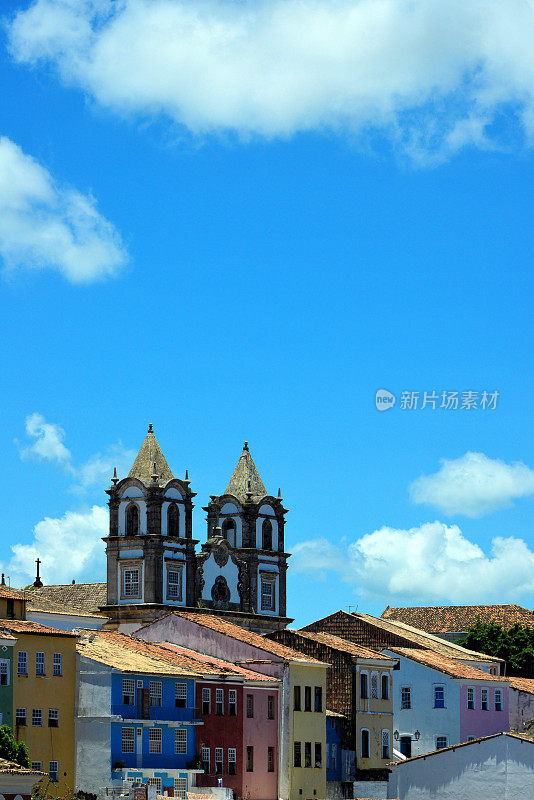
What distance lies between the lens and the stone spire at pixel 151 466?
401ft

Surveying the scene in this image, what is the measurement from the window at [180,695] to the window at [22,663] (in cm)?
992

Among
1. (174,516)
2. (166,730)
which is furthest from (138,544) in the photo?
(166,730)

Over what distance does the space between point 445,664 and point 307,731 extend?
2084 centimetres

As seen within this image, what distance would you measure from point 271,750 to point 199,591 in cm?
3831

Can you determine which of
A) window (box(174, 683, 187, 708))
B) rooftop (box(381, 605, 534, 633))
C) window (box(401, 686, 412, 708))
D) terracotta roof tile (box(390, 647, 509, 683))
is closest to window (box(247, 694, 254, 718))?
window (box(174, 683, 187, 708))

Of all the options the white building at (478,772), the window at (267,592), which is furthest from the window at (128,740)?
the window at (267,592)

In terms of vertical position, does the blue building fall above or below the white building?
above

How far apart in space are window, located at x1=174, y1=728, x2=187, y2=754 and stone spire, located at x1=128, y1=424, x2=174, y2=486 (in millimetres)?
44536

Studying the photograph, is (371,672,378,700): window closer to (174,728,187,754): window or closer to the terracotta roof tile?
the terracotta roof tile

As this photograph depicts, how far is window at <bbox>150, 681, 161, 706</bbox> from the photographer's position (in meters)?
76.9

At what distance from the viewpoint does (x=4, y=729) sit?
6694 cm

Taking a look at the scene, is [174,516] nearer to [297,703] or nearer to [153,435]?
[153,435]

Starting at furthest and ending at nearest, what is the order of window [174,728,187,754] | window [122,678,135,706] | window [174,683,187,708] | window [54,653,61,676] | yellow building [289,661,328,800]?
yellow building [289,661,328,800] → window [174,683,187,708] → window [174,728,187,754] → window [122,678,135,706] → window [54,653,61,676]

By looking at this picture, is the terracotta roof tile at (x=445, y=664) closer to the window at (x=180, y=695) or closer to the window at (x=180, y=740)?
the window at (x=180, y=695)
